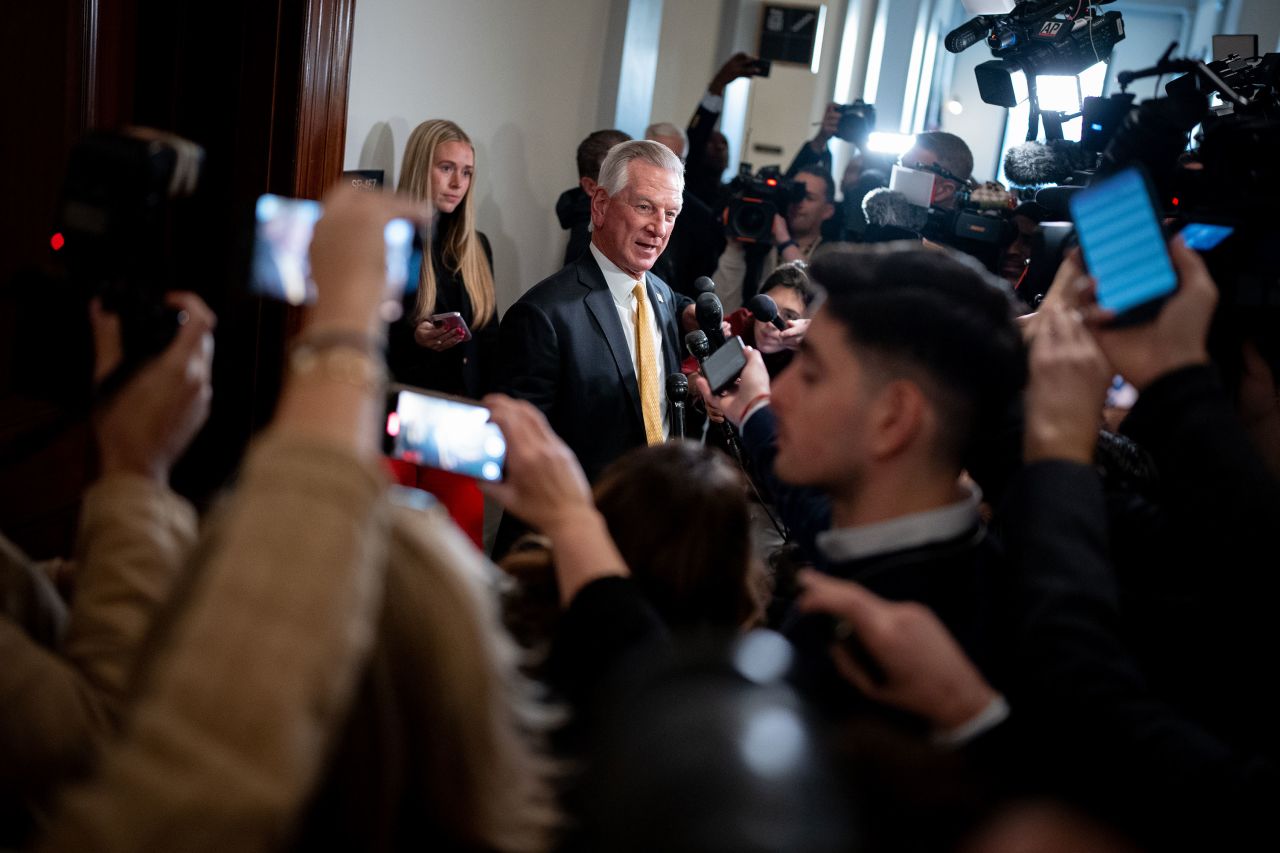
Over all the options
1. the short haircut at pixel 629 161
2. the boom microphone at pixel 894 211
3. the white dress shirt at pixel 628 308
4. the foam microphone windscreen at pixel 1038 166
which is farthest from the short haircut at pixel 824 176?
the white dress shirt at pixel 628 308

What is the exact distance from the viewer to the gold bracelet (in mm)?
757

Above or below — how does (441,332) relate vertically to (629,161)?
below

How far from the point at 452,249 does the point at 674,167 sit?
1.05m

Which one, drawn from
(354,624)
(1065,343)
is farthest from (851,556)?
(354,624)

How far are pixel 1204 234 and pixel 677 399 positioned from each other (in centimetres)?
112

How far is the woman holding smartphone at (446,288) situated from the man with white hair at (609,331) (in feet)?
1.56

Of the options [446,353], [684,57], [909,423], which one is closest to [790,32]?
[684,57]

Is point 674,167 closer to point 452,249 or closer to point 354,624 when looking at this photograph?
point 452,249

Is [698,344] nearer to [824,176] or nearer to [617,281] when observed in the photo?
[617,281]

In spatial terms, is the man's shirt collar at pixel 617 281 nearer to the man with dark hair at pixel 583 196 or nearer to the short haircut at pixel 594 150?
the man with dark hair at pixel 583 196

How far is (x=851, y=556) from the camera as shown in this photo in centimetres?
126

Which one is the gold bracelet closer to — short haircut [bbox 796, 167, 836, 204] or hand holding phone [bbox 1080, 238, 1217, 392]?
hand holding phone [bbox 1080, 238, 1217, 392]

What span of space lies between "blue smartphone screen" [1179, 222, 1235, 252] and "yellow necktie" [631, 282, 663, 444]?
4.35ft

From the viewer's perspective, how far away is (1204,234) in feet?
4.56
